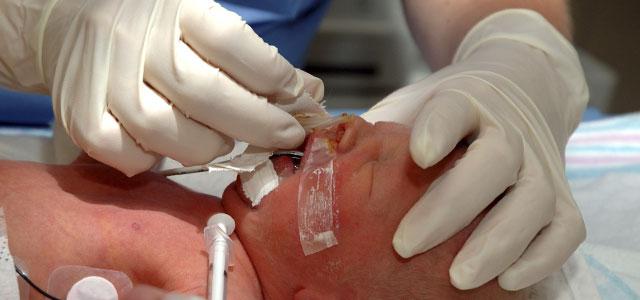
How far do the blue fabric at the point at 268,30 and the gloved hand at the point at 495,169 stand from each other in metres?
0.57

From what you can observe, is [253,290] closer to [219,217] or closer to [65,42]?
[219,217]

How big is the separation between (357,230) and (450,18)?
91cm

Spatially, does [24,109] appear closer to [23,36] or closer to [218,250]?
[23,36]

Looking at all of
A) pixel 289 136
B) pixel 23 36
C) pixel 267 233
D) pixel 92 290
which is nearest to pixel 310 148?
pixel 289 136

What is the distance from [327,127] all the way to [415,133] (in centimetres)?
19

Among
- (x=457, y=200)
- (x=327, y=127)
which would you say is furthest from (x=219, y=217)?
(x=457, y=200)

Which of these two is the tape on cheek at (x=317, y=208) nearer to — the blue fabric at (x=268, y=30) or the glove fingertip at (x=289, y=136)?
the glove fingertip at (x=289, y=136)

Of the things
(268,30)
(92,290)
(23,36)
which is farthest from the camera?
(268,30)

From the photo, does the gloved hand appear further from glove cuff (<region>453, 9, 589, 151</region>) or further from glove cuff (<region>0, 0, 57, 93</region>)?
glove cuff (<region>0, 0, 57, 93</region>)

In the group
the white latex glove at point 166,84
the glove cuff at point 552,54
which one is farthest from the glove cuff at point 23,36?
the glove cuff at point 552,54

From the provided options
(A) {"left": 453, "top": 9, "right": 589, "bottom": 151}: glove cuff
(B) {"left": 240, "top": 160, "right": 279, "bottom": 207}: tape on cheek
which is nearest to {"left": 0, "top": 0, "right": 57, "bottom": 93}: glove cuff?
(B) {"left": 240, "top": 160, "right": 279, "bottom": 207}: tape on cheek

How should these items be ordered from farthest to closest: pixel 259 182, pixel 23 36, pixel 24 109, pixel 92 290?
pixel 24 109 → pixel 23 36 → pixel 259 182 → pixel 92 290

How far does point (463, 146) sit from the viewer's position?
1.19m

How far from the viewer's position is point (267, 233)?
44.9 inches
